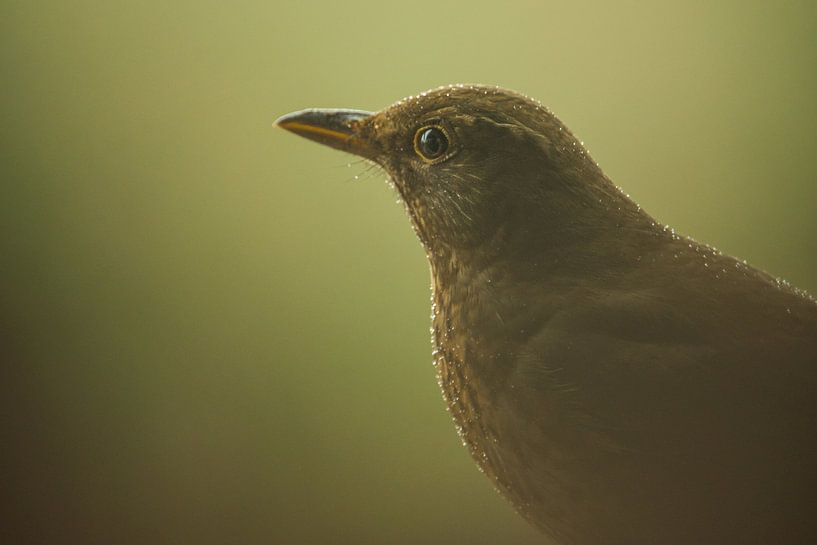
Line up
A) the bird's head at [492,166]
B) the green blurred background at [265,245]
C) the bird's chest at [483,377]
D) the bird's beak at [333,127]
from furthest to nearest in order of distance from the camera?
the green blurred background at [265,245], the bird's beak at [333,127], the bird's head at [492,166], the bird's chest at [483,377]

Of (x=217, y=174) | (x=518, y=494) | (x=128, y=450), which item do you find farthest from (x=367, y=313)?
(x=518, y=494)

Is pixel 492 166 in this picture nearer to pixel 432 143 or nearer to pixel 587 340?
pixel 432 143

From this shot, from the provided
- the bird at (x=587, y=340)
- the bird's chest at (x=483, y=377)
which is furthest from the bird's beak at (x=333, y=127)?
the bird's chest at (x=483, y=377)

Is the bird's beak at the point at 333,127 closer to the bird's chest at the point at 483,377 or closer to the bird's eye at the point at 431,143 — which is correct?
the bird's eye at the point at 431,143

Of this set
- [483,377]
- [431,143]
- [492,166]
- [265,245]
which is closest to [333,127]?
[431,143]

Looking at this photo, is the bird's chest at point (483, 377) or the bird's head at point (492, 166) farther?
the bird's head at point (492, 166)

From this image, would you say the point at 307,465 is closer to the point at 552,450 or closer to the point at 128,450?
the point at 128,450
